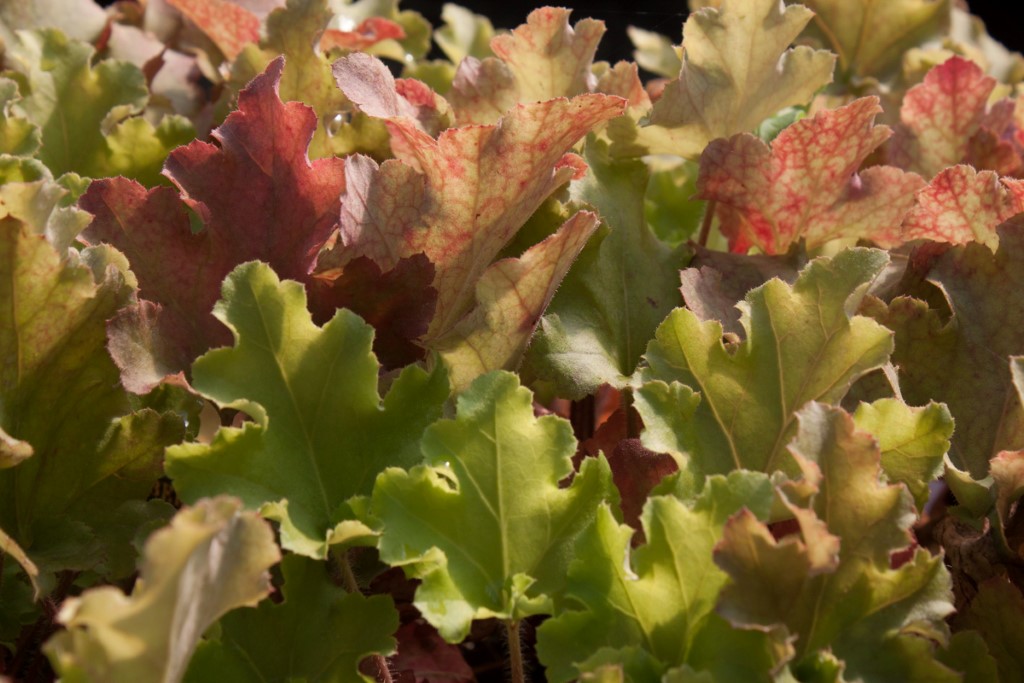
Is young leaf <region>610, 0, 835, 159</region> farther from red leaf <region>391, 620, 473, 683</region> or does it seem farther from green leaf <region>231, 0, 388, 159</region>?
red leaf <region>391, 620, 473, 683</region>

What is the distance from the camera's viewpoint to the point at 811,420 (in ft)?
1.71

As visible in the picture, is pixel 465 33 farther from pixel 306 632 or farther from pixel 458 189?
pixel 306 632

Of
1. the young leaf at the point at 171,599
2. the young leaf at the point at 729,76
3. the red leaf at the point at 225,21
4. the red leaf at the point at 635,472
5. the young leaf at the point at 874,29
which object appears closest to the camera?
the young leaf at the point at 171,599

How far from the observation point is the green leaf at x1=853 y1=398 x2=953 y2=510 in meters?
0.57

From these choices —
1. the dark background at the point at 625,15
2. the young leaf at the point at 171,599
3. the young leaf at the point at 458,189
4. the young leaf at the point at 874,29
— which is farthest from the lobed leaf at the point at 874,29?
the young leaf at the point at 171,599

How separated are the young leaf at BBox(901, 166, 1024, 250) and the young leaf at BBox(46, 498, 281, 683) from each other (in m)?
0.43

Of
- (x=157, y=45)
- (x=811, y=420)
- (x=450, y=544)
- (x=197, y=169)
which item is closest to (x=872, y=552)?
(x=811, y=420)

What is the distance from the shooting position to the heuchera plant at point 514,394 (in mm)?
510

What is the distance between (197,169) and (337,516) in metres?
0.22

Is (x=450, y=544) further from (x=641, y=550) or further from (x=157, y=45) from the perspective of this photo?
(x=157, y=45)

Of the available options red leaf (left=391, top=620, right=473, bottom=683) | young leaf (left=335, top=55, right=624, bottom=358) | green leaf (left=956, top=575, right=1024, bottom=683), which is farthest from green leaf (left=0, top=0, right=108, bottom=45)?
green leaf (left=956, top=575, right=1024, bottom=683)

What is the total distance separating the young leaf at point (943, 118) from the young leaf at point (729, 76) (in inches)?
4.4

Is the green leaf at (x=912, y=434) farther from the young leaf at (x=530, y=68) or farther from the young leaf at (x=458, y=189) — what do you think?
the young leaf at (x=530, y=68)

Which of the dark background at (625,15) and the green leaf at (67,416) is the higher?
the green leaf at (67,416)
